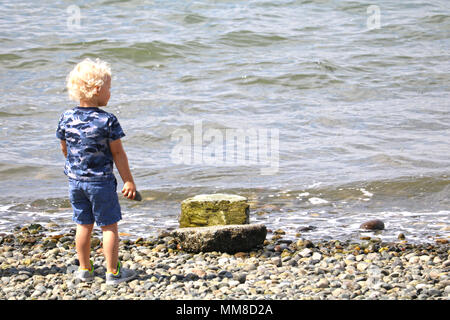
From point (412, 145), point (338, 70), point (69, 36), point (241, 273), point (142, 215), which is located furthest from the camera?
point (69, 36)

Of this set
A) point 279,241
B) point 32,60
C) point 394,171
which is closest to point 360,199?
point 394,171

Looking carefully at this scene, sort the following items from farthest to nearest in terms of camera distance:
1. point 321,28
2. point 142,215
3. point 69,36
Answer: point 321,28 < point 69,36 < point 142,215

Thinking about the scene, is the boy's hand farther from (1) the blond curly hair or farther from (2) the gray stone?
(2) the gray stone

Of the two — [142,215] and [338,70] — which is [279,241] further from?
[338,70]

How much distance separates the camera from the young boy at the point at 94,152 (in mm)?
4258

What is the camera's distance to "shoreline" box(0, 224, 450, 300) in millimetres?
4254

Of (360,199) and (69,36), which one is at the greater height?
(69,36)

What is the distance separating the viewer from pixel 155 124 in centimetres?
1112

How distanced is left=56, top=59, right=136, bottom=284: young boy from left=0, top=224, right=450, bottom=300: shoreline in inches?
16.7

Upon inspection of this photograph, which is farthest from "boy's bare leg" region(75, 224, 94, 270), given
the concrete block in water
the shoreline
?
the concrete block in water

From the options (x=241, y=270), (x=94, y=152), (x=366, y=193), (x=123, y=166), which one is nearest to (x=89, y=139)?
(x=94, y=152)

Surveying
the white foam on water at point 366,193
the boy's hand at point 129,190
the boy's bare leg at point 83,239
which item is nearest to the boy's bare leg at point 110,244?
the boy's bare leg at point 83,239

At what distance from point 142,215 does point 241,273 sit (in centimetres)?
255
